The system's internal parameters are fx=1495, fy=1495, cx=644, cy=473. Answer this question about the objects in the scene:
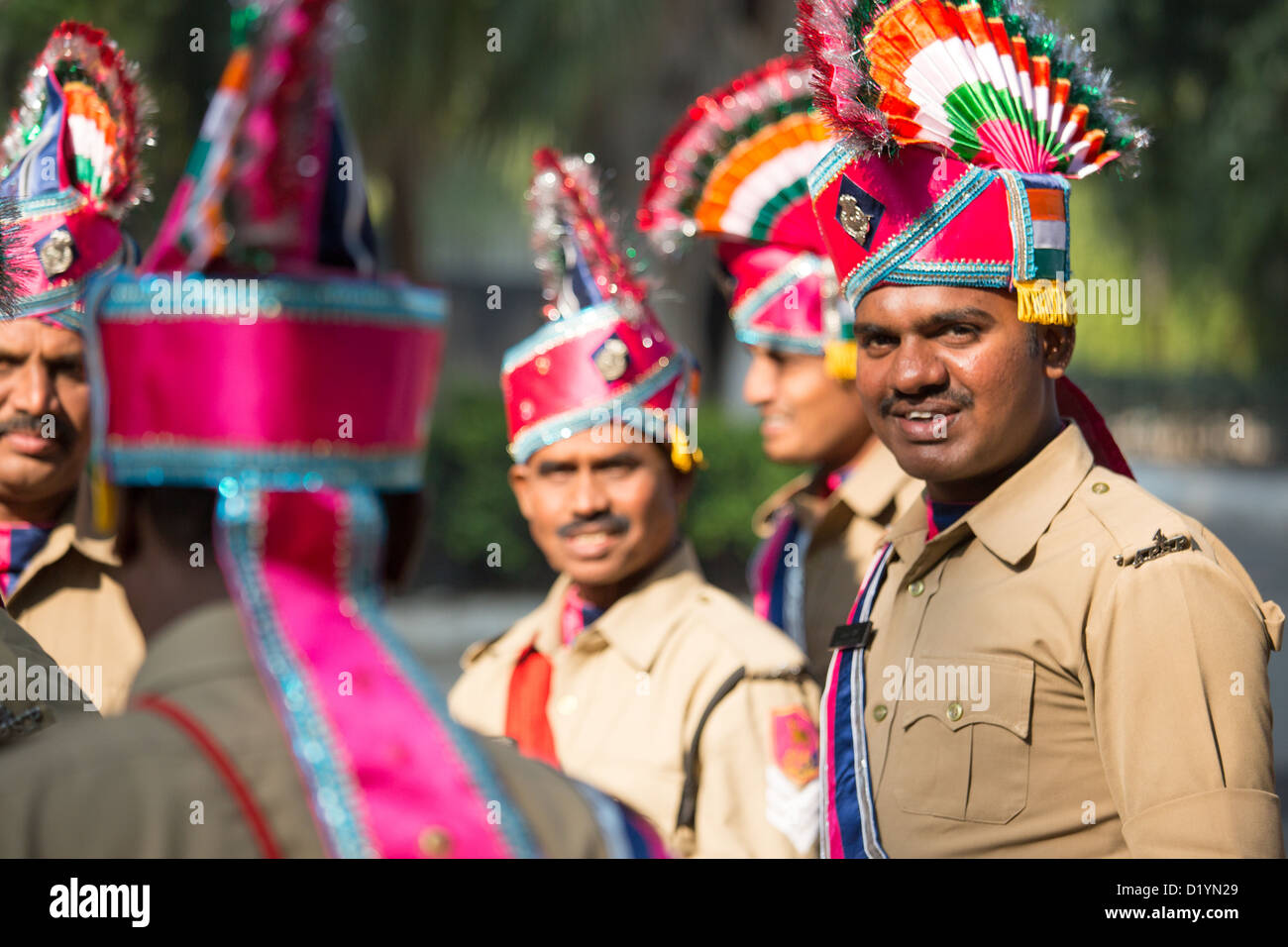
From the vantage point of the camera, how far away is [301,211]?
5.25ft

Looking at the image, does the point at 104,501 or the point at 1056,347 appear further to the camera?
the point at 1056,347

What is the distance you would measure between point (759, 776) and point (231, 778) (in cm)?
140

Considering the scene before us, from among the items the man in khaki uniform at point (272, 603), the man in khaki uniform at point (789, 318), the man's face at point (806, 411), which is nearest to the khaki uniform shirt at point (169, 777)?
the man in khaki uniform at point (272, 603)

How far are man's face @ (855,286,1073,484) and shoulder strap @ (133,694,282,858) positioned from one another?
4.09 feet

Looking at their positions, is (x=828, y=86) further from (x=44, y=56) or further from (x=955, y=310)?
(x=44, y=56)

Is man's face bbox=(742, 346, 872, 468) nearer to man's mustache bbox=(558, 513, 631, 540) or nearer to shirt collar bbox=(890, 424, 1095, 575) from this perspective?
man's mustache bbox=(558, 513, 631, 540)

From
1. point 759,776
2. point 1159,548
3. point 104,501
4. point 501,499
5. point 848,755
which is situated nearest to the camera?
point 104,501

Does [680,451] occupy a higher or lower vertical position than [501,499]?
lower

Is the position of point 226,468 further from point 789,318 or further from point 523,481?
point 789,318

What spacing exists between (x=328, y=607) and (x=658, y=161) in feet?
7.87

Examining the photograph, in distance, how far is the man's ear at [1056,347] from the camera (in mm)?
2303

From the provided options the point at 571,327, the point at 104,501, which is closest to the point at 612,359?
the point at 571,327

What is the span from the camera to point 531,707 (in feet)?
10.1
